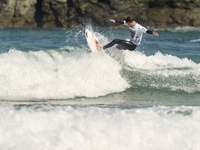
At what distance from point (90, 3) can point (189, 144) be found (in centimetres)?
3889

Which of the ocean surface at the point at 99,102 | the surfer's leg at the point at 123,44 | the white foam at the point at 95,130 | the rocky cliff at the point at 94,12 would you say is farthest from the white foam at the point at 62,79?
the rocky cliff at the point at 94,12

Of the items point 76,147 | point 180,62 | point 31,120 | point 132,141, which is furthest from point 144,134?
point 180,62

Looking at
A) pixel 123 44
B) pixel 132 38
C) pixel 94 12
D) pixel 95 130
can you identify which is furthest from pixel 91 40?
pixel 94 12

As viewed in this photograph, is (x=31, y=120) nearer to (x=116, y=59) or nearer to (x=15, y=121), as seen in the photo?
(x=15, y=121)

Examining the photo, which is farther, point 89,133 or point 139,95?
point 139,95

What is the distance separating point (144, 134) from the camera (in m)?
4.95

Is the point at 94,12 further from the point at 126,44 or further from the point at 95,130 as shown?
the point at 95,130

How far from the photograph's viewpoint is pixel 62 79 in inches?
324

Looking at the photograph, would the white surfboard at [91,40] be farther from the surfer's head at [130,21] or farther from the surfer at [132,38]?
the surfer's head at [130,21]

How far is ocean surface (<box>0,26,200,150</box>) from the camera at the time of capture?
15.8 ft

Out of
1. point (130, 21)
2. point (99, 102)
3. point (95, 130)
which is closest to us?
point (95, 130)

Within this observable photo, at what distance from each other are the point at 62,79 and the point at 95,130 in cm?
352

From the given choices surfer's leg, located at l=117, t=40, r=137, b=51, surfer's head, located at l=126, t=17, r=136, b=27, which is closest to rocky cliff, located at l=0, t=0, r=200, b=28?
surfer's leg, located at l=117, t=40, r=137, b=51

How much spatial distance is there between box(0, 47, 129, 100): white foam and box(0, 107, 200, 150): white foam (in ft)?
6.66
